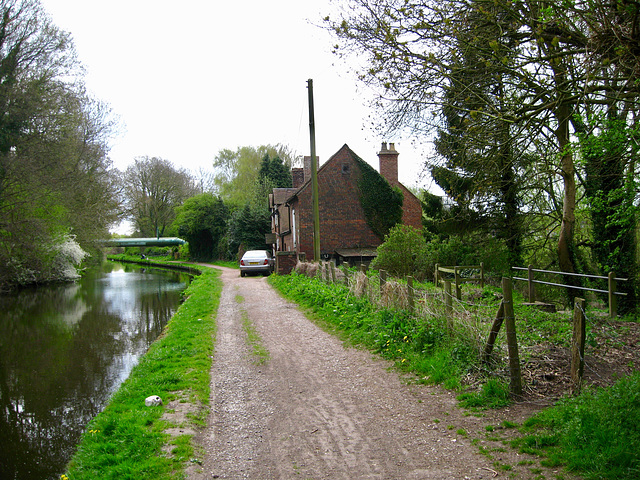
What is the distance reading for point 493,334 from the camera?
611 centimetres

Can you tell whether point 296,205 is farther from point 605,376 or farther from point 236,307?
point 605,376

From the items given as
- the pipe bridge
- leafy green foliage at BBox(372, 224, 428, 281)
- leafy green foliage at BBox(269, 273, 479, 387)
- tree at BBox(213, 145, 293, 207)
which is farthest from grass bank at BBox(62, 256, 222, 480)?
the pipe bridge

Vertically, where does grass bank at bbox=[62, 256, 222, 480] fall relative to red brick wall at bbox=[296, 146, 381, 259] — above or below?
below

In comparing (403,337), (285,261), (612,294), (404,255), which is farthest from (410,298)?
(285,261)

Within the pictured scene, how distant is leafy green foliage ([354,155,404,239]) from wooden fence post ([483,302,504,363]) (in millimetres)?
23137

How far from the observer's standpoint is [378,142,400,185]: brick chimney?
100ft

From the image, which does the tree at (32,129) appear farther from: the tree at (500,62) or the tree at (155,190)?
the tree at (155,190)

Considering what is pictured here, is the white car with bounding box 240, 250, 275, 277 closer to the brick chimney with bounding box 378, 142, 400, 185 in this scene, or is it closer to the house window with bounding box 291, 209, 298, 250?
the house window with bounding box 291, 209, 298, 250

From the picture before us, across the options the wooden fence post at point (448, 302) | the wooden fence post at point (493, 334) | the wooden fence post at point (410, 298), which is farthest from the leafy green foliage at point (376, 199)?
the wooden fence post at point (493, 334)

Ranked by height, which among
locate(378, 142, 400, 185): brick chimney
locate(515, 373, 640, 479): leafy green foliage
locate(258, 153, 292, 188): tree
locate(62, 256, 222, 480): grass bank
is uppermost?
locate(258, 153, 292, 188): tree

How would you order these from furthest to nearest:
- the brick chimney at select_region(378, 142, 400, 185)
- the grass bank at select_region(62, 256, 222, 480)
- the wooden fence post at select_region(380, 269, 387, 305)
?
the brick chimney at select_region(378, 142, 400, 185), the wooden fence post at select_region(380, 269, 387, 305), the grass bank at select_region(62, 256, 222, 480)

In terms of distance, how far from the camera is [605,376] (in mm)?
5539

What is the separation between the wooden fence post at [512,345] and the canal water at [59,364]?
19.3 feet

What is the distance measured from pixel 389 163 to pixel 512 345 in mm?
26053
